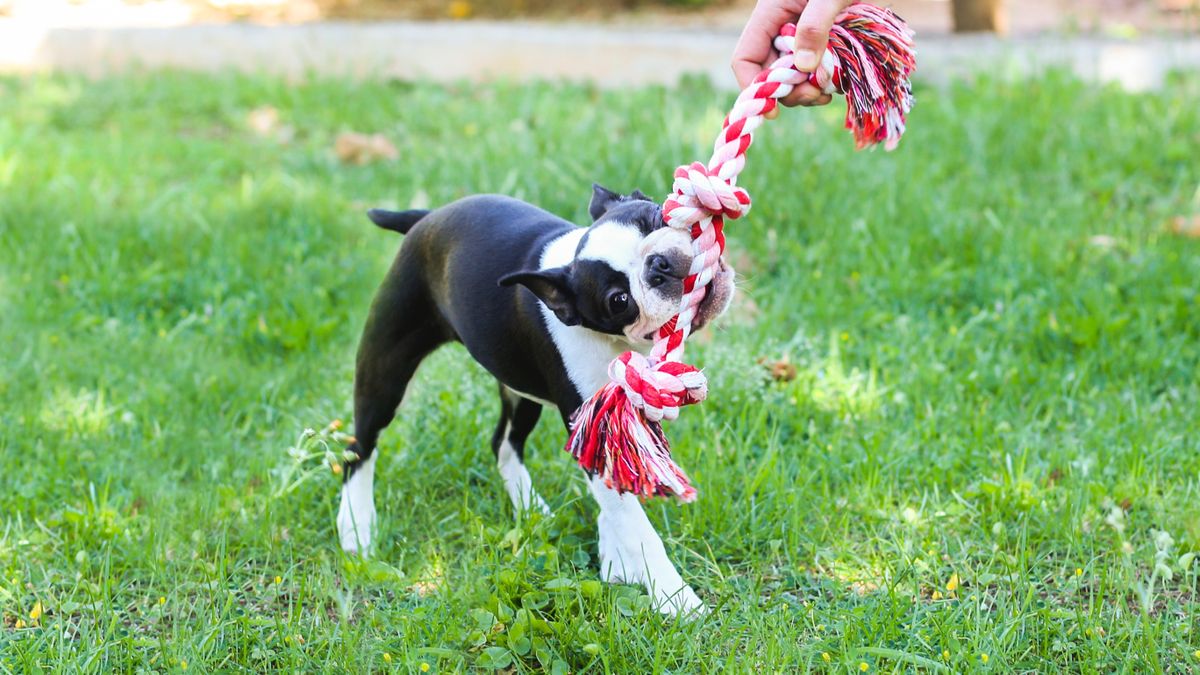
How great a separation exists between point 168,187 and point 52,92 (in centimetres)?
189

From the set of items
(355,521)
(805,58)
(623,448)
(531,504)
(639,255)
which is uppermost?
(805,58)

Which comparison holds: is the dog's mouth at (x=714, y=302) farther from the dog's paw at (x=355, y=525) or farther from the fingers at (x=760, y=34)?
the dog's paw at (x=355, y=525)

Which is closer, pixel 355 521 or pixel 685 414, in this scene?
pixel 355 521

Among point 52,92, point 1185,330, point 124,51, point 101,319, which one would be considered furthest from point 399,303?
point 124,51

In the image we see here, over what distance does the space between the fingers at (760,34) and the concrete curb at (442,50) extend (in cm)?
417

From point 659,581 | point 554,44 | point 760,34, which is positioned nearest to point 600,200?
point 760,34

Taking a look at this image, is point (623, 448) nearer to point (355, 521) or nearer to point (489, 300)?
point (489, 300)

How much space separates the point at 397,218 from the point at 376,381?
1.46 ft

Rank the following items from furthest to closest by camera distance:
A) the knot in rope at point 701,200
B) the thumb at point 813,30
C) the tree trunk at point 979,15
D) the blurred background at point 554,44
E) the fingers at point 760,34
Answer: the tree trunk at point 979,15 → the blurred background at point 554,44 → the fingers at point 760,34 → the thumb at point 813,30 → the knot in rope at point 701,200

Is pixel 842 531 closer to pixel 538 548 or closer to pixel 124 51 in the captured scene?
pixel 538 548

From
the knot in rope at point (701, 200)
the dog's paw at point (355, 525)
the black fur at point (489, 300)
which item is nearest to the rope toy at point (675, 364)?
the knot in rope at point (701, 200)

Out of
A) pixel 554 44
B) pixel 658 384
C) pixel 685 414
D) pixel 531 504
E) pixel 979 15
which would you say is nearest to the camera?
pixel 658 384

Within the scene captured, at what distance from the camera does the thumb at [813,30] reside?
249 centimetres

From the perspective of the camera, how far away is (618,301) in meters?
2.42
